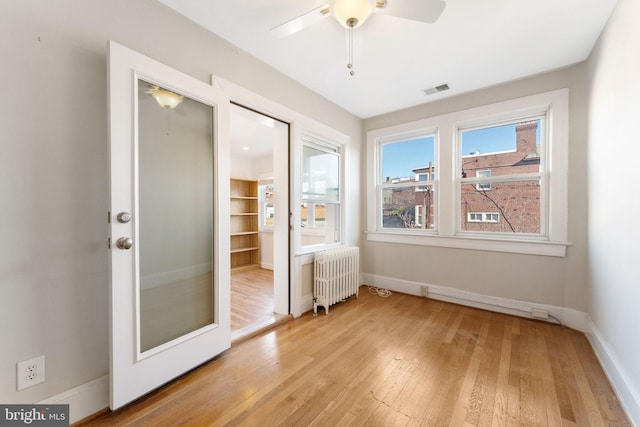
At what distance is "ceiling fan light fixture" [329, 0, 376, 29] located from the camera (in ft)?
4.64

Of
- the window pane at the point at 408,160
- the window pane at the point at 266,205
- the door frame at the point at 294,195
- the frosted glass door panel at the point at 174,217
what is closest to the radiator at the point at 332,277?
the door frame at the point at 294,195

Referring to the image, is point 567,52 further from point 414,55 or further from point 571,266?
point 571,266

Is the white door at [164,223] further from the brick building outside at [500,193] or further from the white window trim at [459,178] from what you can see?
the brick building outside at [500,193]

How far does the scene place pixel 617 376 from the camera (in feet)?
5.24

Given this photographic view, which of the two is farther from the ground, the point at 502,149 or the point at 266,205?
the point at 502,149

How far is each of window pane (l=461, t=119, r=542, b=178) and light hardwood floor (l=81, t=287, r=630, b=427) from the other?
66.9 inches

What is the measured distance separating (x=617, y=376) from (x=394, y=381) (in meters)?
1.40

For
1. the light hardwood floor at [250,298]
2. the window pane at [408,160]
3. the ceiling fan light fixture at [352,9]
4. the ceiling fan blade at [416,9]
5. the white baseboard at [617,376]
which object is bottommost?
the light hardwood floor at [250,298]

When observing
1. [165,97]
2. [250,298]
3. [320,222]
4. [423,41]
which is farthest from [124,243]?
[320,222]

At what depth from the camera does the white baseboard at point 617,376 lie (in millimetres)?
1373

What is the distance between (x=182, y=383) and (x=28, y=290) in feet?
3.36

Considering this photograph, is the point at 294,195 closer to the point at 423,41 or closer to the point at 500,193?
the point at 423,41

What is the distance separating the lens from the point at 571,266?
2477mm

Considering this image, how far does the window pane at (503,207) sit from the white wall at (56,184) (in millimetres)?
3493
